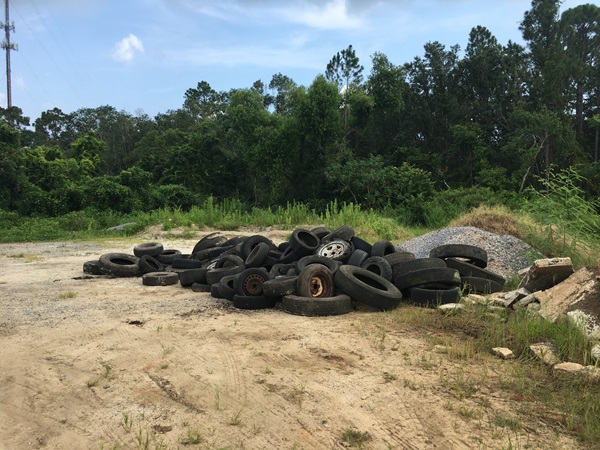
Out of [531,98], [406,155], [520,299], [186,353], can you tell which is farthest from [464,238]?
[531,98]

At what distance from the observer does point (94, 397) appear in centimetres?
375

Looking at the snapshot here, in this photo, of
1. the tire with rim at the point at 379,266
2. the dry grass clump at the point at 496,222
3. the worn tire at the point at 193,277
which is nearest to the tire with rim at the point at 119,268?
the worn tire at the point at 193,277

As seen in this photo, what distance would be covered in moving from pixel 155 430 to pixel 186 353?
55.5 inches

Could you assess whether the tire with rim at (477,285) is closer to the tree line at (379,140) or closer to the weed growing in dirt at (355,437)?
the weed growing in dirt at (355,437)

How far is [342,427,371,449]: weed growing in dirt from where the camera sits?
3092mm

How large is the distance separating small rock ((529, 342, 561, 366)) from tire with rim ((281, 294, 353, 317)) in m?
2.22

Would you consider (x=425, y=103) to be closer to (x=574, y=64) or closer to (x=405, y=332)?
(x=574, y=64)

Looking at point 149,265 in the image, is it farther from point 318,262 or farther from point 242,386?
point 242,386

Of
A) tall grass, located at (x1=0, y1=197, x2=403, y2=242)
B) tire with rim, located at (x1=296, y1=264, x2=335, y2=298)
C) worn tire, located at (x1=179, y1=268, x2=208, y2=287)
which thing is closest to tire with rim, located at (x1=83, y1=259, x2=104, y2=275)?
worn tire, located at (x1=179, y1=268, x2=208, y2=287)

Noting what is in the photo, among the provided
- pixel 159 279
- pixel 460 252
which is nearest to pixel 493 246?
pixel 460 252

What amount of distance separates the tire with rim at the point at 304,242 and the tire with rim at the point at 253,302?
1.81m

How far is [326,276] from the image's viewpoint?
652 cm

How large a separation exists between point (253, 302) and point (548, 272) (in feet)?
12.4

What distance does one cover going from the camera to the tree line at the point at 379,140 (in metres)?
27.0
